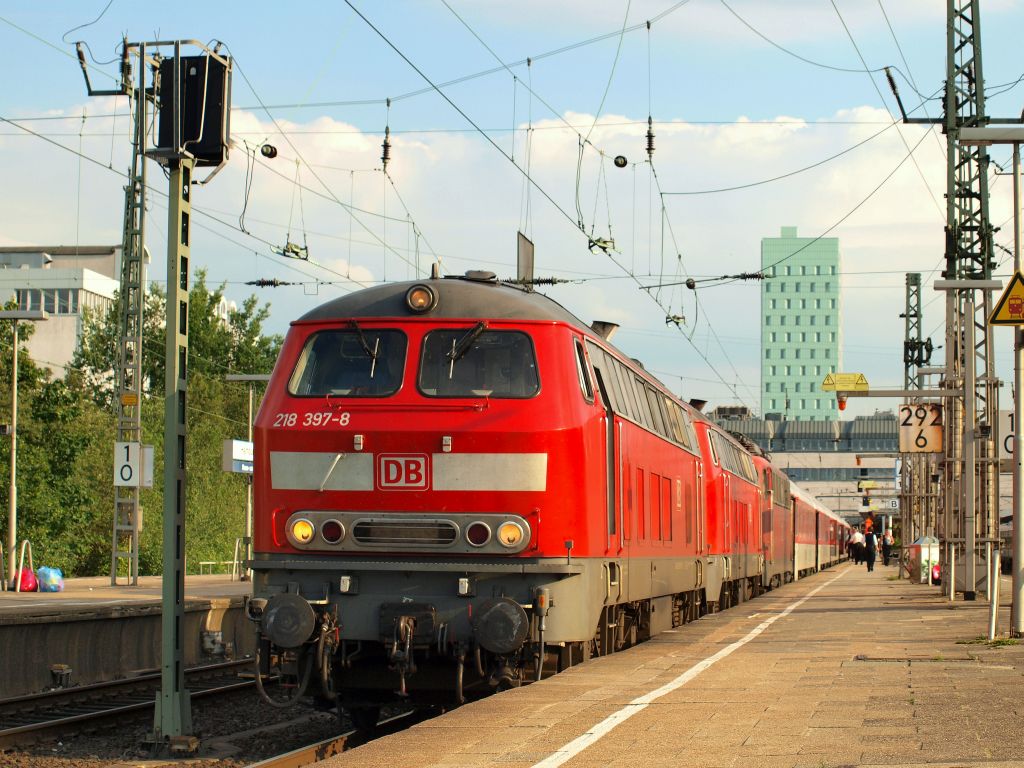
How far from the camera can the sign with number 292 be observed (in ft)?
98.3

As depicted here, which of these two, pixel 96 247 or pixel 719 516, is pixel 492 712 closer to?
pixel 719 516

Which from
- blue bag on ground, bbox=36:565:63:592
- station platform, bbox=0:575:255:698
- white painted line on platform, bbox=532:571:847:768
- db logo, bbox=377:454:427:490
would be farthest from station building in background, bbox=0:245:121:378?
db logo, bbox=377:454:427:490

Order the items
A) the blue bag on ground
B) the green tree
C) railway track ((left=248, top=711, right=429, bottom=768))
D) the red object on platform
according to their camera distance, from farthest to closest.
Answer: the green tree
the blue bag on ground
the red object on platform
railway track ((left=248, top=711, right=429, bottom=768))

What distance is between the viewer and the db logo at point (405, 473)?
10.8 meters

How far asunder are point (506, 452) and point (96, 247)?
312 ft

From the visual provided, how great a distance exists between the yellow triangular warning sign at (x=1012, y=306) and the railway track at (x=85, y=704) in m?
9.68

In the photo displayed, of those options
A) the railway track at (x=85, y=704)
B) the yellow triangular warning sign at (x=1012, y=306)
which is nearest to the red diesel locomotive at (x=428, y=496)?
the railway track at (x=85, y=704)

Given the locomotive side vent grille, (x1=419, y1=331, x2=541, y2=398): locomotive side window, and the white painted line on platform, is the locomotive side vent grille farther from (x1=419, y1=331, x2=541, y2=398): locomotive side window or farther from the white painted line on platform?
the white painted line on platform

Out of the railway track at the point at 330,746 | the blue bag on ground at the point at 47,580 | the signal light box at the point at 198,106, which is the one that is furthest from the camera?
the blue bag on ground at the point at 47,580

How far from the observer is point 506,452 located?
10852 millimetres

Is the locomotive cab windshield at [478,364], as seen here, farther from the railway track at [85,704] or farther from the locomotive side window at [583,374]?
the railway track at [85,704]

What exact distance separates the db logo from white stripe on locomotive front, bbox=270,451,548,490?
2.8 inches

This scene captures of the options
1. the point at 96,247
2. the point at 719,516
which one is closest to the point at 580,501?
the point at 719,516

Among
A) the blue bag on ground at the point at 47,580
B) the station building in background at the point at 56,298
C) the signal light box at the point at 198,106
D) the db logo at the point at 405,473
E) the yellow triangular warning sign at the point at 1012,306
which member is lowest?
the blue bag on ground at the point at 47,580
